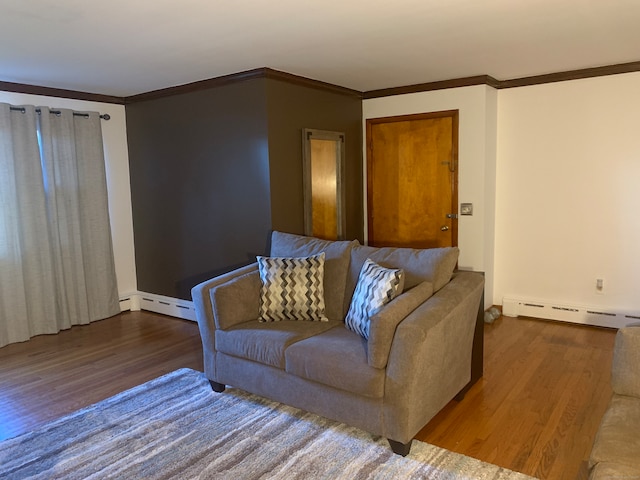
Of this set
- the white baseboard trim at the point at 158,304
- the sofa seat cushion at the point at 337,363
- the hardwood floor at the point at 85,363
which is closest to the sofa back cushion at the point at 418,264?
the sofa seat cushion at the point at 337,363

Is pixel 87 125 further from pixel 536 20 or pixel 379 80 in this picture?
pixel 536 20

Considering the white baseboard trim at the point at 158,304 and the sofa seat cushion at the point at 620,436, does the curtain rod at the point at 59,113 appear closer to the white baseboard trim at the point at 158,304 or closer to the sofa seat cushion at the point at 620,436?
the white baseboard trim at the point at 158,304

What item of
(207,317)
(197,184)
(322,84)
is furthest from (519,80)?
(207,317)

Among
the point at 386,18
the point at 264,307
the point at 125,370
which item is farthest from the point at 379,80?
the point at 125,370

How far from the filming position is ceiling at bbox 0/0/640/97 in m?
2.60

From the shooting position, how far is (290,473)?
7.70ft

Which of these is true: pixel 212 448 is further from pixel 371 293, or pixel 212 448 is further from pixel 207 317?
pixel 371 293

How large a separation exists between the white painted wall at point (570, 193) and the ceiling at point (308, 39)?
28 cm

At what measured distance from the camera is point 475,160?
452cm

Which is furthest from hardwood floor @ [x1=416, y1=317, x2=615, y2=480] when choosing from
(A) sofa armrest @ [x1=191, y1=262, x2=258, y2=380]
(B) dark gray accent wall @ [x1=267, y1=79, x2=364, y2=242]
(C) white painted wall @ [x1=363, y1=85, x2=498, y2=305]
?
(B) dark gray accent wall @ [x1=267, y1=79, x2=364, y2=242]

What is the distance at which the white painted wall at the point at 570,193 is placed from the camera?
4.18m

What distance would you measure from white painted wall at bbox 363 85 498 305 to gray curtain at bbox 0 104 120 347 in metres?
3.17

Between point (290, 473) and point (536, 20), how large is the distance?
276cm

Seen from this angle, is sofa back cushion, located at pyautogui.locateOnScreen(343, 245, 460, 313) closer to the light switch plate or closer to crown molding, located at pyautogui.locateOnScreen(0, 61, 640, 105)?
the light switch plate
